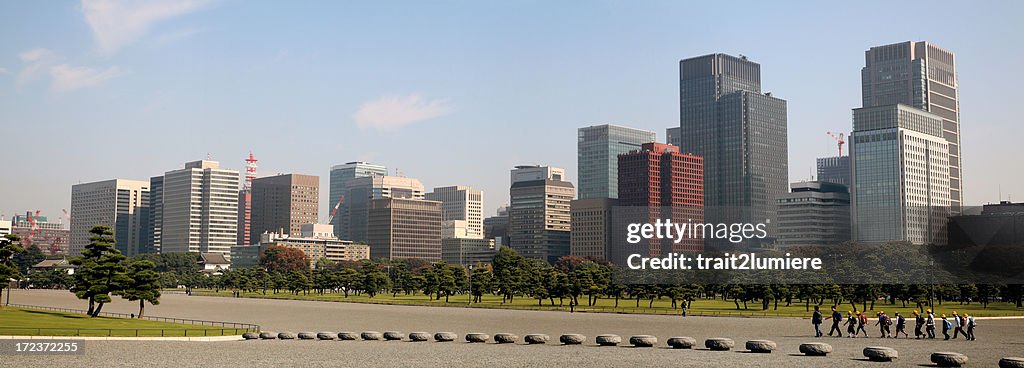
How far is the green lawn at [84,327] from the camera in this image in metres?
58.1

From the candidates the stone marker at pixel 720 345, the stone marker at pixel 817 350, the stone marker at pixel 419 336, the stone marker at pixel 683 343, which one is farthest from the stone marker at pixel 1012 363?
the stone marker at pixel 419 336

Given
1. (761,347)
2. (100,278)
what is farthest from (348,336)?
(100,278)

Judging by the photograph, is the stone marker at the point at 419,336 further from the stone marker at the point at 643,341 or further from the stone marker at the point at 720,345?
the stone marker at the point at 720,345

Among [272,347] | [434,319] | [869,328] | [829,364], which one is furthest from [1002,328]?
[272,347]

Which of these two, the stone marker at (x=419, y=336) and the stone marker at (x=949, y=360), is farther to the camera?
the stone marker at (x=419, y=336)

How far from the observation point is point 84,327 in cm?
6431

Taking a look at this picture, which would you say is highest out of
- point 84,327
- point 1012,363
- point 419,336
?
point 1012,363

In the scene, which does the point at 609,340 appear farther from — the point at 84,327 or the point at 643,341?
the point at 84,327

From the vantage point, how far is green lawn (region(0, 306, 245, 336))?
58094 mm

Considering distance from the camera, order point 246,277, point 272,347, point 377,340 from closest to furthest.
Answer: point 272,347 < point 377,340 < point 246,277

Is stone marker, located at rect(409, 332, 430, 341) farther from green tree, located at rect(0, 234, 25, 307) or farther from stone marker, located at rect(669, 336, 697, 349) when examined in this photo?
green tree, located at rect(0, 234, 25, 307)

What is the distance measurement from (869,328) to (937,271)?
6951 cm

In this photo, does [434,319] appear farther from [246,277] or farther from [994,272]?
[246,277]

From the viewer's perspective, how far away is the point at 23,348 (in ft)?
153
